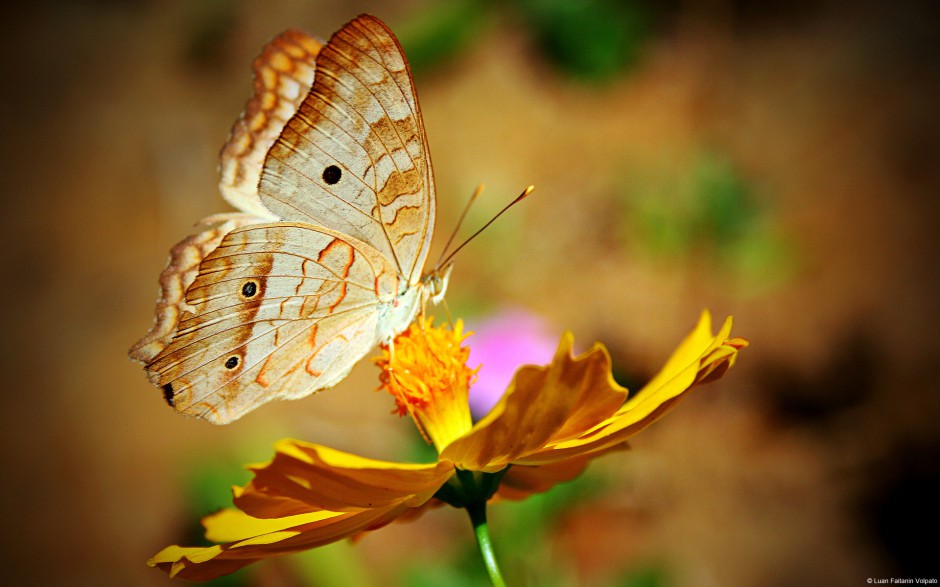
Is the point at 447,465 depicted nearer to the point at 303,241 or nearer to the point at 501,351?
the point at 303,241

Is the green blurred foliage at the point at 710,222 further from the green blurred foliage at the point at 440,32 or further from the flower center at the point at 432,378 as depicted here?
the flower center at the point at 432,378

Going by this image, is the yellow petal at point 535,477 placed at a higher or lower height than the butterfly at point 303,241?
lower

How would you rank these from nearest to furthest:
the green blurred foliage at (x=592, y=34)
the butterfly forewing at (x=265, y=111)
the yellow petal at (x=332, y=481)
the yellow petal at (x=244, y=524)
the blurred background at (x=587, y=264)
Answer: the yellow petal at (x=332, y=481), the yellow petal at (x=244, y=524), the butterfly forewing at (x=265, y=111), the blurred background at (x=587, y=264), the green blurred foliage at (x=592, y=34)

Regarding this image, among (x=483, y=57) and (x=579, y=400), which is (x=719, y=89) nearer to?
(x=483, y=57)

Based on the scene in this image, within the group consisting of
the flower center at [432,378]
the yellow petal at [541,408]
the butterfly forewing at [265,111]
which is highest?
the butterfly forewing at [265,111]

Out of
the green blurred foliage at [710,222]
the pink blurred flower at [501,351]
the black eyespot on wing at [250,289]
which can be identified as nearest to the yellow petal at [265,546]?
the black eyespot on wing at [250,289]

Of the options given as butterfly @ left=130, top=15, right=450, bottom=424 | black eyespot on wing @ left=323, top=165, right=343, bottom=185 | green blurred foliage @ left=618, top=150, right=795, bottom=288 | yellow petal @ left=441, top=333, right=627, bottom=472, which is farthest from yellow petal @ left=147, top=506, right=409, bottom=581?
green blurred foliage @ left=618, top=150, right=795, bottom=288

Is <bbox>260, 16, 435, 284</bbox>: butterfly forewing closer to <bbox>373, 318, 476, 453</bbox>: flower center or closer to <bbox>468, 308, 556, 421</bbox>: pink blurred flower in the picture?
<bbox>373, 318, 476, 453</bbox>: flower center
